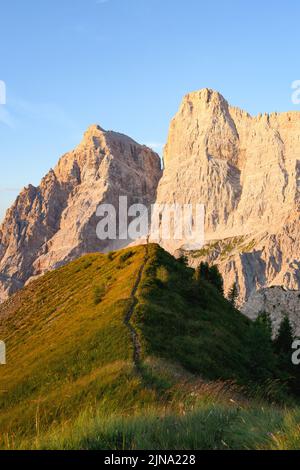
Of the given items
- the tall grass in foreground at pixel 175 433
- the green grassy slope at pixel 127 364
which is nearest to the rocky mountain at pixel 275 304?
the green grassy slope at pixel 127 364

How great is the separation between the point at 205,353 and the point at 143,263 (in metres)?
→ 22.0

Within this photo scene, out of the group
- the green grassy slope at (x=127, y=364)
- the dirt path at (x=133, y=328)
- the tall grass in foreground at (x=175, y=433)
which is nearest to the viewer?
the tall grass in foreground at (x=175, y=433)

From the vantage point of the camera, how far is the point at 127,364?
2520 cm

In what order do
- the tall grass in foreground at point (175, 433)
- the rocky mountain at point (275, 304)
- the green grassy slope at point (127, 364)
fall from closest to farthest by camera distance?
the tall grass in foreground at point (175, 433)
the green grassy slope at point (127, 364)
the rocky mountain at point (275, 304)

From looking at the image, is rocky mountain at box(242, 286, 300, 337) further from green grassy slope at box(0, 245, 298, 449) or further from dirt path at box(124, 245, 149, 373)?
dirt path at box(124, 245, 149, 373)

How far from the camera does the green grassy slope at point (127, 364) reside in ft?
27.5

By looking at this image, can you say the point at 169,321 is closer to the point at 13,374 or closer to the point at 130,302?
the point at 130,302

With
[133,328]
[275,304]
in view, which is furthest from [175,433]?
[275,304]

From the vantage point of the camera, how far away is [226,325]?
50750 millimetres

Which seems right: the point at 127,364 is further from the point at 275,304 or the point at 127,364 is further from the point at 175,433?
the point at 275,304

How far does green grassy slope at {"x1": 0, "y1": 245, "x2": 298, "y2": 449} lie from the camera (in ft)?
27.5

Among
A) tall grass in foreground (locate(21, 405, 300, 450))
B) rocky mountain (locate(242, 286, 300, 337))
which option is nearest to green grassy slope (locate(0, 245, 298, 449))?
tall grass in foreground (locate(21, 405, 300, 450))

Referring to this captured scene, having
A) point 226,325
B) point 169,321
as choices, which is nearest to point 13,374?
point 169,321

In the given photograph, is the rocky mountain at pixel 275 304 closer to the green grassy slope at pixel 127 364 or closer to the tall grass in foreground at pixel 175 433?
the green grassy slope at pixel 127 364
